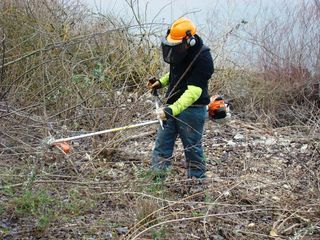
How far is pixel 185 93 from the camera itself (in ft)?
14.6

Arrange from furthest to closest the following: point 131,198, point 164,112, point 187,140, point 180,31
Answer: point 187,140
point 180,31
point 164,112
point 131,198

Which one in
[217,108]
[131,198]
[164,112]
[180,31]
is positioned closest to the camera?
[131,198]

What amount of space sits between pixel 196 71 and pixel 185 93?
250 millimetres

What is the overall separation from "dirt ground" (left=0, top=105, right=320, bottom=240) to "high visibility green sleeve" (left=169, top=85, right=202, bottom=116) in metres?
0.56

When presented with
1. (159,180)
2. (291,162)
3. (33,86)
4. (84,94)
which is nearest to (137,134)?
(84,94)

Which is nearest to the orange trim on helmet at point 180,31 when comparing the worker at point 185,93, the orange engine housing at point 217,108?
the worker at point 185,93

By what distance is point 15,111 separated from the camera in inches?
175

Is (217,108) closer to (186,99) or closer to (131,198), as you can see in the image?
(186,99)

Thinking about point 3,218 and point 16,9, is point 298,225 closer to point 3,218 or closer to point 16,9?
point 3,218

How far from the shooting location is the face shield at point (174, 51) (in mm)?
4512

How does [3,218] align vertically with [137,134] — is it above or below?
above

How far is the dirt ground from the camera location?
362 centimetres

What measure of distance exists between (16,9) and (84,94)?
1490 millimetres

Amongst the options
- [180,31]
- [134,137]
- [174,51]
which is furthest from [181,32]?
[134,137]
